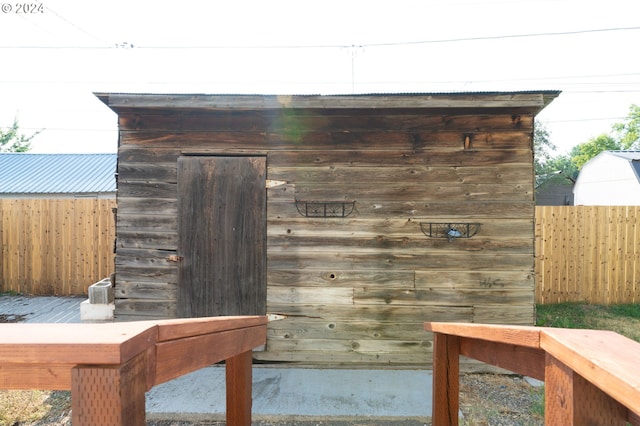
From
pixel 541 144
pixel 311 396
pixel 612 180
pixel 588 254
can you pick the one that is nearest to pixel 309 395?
pixel 311 396

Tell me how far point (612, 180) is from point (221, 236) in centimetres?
1974

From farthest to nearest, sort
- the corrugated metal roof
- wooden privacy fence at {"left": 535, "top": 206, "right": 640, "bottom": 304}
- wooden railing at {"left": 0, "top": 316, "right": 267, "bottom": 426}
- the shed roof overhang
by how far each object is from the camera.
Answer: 1. the corrugated metal roof
2. wooden privacy fence at {"left": 535, "top": 206, "right": 640, "bottom": 304}
3. the shed roof overhang
4. wooden railing at {"left": 0, "top": 316, "right": 267, "bottom": 426}

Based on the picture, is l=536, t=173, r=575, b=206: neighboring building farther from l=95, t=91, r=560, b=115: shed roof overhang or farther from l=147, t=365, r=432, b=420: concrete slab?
l=147, t=365, r=432, b=420: concrete slab

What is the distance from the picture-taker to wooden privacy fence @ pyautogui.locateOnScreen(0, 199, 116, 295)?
686 centimetres

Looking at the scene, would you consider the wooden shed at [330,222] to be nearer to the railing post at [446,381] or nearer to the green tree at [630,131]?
the railing post at [446,381]

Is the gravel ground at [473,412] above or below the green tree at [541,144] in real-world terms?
below

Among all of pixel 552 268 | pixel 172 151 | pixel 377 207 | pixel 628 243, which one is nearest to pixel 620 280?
pixel 628 243

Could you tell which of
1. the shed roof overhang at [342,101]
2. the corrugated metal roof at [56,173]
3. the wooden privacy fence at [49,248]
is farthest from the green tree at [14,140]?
the shed roof overhang at [342,101]

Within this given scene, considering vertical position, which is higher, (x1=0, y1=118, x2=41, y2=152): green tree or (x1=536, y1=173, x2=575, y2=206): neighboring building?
(x1=0, y1=118, x2=41, y2=152): green tree

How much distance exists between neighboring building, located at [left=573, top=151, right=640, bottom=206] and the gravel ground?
14.5 metres

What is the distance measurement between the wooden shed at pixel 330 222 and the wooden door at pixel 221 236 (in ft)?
0.05

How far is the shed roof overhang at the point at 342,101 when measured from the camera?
321 centimetres

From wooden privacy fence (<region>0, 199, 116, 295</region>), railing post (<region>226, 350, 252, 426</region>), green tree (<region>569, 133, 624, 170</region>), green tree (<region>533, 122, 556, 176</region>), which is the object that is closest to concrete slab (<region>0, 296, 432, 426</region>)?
railing post (<region>226, 350, 252, 426</region>)

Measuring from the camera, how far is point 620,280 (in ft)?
19.5
